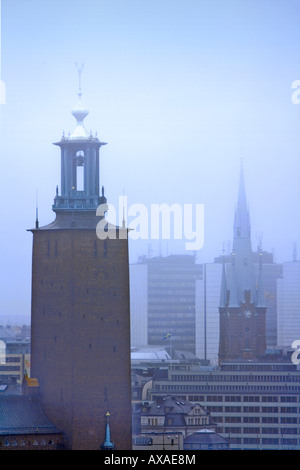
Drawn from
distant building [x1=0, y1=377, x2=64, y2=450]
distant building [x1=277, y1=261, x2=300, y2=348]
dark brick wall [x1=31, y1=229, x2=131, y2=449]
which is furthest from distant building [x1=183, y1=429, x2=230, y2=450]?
distant building [x1=277, y1=261, x2=300, y2=348]

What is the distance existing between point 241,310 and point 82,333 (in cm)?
3054

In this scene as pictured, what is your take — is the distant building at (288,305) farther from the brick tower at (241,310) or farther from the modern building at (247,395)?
the modern building at (247,395)

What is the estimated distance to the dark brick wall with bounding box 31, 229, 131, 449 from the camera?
3064 centimetres

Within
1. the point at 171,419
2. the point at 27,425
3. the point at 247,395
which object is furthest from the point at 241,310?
the point at 27,425

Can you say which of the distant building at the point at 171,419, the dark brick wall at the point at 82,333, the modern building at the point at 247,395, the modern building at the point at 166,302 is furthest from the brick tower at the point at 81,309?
the modern building at the point at 247,395

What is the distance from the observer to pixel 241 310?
201 feet

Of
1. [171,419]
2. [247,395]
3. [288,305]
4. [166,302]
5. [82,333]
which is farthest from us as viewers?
[288,305]

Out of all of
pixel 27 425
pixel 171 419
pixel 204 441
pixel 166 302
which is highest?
pixel 166 302

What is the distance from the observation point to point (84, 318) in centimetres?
3105

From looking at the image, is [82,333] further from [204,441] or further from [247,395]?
[247,395]
